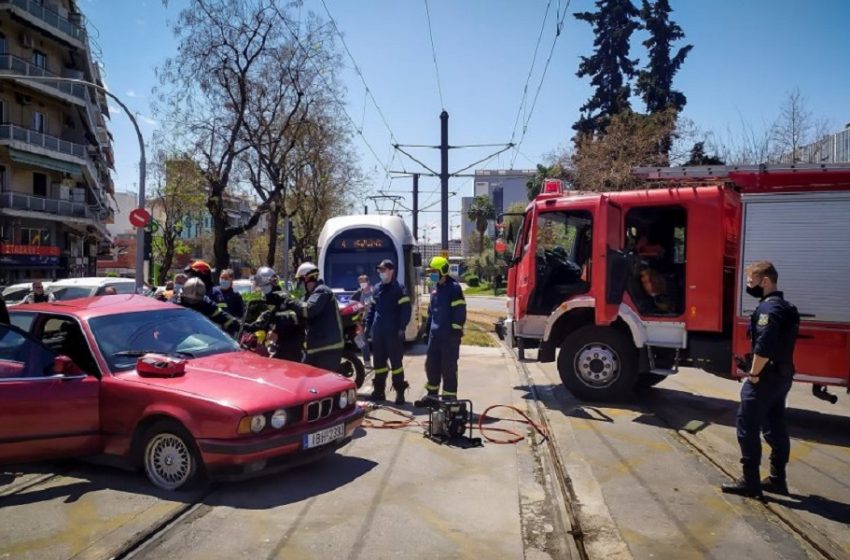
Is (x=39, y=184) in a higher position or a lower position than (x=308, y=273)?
higher

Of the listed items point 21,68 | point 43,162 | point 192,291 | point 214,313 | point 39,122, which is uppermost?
point 21,68

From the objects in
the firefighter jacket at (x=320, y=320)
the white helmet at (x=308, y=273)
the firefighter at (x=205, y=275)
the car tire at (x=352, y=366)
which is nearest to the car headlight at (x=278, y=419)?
the firefighter jacket at (x=320, y=320)

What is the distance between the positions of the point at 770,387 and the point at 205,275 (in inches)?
285

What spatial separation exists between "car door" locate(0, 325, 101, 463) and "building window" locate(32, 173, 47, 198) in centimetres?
3420

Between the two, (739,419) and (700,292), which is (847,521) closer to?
(739,419)

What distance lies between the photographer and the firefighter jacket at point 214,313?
7.97 metres

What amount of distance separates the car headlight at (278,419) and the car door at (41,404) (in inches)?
60.2

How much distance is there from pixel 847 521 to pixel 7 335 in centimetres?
675

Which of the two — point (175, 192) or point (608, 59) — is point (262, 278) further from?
point (608, 59)

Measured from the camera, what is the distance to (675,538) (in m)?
4.53

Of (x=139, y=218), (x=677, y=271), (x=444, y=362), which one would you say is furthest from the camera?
(x=139, y=218)

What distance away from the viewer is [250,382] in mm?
5395

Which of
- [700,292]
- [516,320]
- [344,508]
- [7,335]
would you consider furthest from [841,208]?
[7,335]

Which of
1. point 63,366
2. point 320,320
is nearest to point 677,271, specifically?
point 320,320
